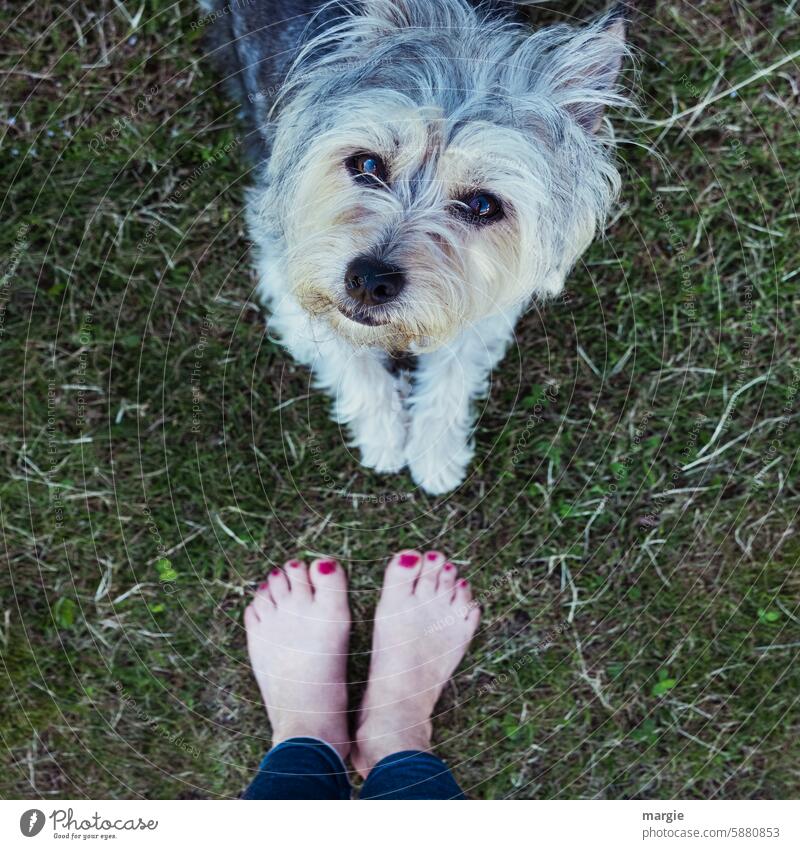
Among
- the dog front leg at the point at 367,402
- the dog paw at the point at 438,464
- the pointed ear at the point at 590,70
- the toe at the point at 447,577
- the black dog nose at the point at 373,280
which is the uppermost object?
the pointed ear at the point at 590,70

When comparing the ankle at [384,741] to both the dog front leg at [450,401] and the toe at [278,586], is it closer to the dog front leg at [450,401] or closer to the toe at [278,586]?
the toe at [278,586]

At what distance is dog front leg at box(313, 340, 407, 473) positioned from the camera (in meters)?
3.20

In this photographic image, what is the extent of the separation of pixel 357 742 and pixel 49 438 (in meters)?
2.36

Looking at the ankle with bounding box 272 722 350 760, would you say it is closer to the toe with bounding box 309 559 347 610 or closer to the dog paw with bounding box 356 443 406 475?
the toe with bounding box 309 559 347 610

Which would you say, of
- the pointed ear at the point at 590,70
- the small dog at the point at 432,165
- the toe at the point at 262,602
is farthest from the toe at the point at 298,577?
the pointed ear at the point at 590,70

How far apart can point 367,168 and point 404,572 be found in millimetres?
2145

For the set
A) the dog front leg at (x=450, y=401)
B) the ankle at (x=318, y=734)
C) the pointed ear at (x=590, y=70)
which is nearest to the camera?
the pointed ear at (x=590, y=70)

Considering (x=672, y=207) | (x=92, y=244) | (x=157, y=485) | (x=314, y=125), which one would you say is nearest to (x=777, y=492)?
(x=672, y=207)

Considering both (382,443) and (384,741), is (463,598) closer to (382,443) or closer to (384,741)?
(384,741)

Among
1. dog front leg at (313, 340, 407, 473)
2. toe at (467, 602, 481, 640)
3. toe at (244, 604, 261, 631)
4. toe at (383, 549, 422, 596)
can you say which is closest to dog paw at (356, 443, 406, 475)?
dog front leg at (313, 340, 407, 473)

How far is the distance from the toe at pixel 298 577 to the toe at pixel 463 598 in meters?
0.81

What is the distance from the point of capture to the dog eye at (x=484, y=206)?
7.84 ft

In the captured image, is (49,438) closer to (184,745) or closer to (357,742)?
(184,745)

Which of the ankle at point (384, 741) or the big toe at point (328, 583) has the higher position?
the big toe at point (328, 583)
